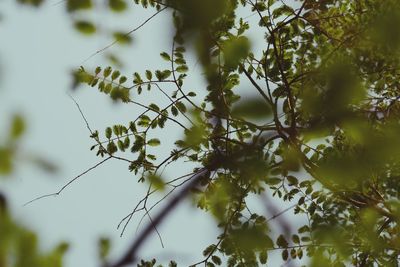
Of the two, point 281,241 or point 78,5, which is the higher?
point 78,5

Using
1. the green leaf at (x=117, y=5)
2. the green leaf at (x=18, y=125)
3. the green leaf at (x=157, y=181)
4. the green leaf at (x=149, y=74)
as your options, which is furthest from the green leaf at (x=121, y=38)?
the green leaf at (x=149, y=74)

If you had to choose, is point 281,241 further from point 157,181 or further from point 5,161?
point 5,161

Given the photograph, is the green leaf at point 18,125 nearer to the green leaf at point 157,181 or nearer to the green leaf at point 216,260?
the green leaf at point 157,181

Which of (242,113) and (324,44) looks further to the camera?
(324,44)

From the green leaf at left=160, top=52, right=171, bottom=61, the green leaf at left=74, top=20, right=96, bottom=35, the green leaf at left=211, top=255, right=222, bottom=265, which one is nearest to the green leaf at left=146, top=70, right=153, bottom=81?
the green leaf at left=160, top=52, right=171, bottom=61

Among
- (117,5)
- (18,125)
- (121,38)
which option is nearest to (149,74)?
(121,38)

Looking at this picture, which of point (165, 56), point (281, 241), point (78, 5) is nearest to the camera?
point (78, 5)

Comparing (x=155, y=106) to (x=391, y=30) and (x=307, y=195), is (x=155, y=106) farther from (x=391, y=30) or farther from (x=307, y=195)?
(x=391, y=30)

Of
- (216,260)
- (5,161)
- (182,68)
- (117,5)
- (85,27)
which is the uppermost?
(182,68)

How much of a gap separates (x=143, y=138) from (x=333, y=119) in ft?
8.43

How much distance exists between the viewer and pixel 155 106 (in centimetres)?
338

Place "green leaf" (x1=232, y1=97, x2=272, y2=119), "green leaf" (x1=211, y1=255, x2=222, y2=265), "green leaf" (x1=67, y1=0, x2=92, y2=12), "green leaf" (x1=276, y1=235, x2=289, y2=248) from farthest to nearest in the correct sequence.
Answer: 1. "green leaf" (x1=211, y1=255, x2=222, y2=265)
2. "green leaf" (x1=276, y1=235, x2=289, y2=248)
3. "green leaf" (x1=67, y1=0, x2=92, y2=12)
4. "green leaf" (x1=232, y1=97, x2=272, y2=119)

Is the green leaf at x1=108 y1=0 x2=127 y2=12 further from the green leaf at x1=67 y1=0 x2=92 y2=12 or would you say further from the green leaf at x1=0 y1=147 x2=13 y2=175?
the green leaf at x1=0 y1=147 x2=13 y2=175

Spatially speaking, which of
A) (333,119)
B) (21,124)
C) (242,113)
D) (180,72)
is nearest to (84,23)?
(21,124)
